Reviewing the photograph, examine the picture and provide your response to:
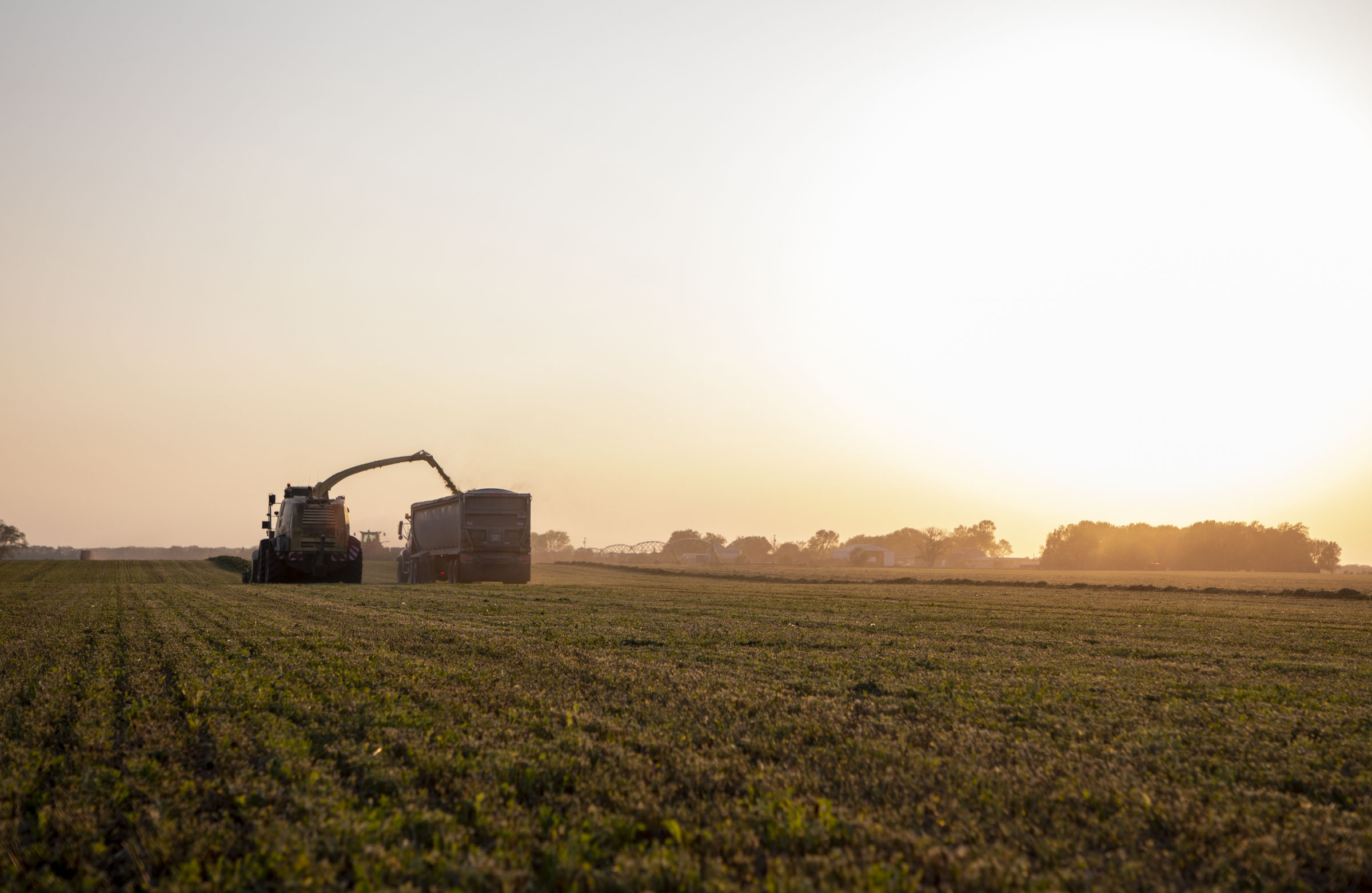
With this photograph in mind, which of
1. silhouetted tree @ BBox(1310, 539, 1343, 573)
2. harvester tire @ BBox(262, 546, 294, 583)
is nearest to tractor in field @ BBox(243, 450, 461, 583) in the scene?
harvester tire @ BBox(262, 546, 294, 583)

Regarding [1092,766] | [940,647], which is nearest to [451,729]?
[1092,766]

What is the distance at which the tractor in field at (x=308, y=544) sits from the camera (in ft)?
129

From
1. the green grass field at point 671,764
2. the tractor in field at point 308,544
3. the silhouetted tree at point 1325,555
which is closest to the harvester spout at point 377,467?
the tractor in field at point 308,544

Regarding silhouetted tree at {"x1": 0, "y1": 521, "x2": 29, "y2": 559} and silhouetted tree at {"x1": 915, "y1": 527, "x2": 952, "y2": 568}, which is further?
silhouetted tree at {"x1": 915, "y1": 527, "x2": 952, "y2": 568}

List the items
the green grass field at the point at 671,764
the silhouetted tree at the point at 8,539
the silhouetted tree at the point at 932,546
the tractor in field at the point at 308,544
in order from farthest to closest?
the silhouetted tree at the point at 932,546
the silhouetted tree at the point at 8,539
the tractor in field at the point at 308,544
the green grass field at the point at 671,764

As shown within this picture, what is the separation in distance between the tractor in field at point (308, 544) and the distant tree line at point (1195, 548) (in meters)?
144

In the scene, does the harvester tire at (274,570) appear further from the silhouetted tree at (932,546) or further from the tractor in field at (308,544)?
the silhouetted tree at (932,546)

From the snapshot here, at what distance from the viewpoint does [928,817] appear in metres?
6.00

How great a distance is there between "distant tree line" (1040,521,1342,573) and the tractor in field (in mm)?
143529

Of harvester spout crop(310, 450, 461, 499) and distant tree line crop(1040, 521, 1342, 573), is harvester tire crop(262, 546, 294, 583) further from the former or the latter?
distant tree line crop(1040, 521, 1342, 573)

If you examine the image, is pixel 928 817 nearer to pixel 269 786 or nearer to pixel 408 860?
pixel 408 860

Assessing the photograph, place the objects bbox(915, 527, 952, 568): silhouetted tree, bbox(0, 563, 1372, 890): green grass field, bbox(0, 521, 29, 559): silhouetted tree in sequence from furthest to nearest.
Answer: bbox(915, 527, 952, 568): silhouetted tree → bbox(0, 521, 29, 559): silhouetted tree → bbox(0, 563, 1372, 890): green grass field

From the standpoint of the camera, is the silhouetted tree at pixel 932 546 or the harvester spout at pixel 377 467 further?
the silhouetted tree at pixel 932 546

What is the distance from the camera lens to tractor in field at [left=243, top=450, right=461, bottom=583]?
39219mm
